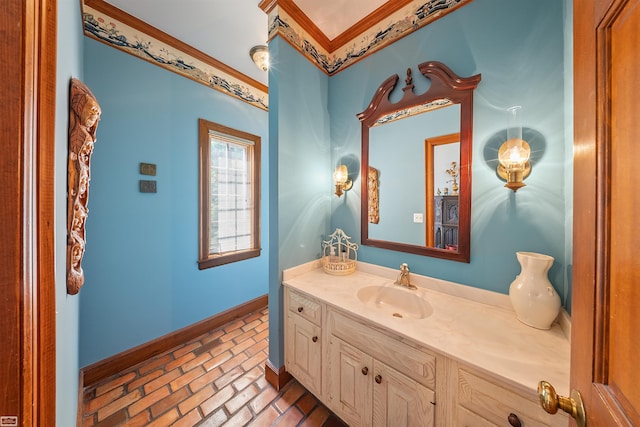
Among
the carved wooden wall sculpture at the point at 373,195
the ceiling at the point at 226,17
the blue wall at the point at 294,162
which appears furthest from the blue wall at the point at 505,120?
the blue wall at the point at 294,162

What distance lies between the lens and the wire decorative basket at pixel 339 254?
64.6 inches

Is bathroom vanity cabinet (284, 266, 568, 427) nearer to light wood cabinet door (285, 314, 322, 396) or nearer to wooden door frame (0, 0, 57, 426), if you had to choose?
light wood cabinet door (285, 314, 322, 396)

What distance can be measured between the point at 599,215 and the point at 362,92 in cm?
164

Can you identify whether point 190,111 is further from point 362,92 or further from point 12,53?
point 12,53

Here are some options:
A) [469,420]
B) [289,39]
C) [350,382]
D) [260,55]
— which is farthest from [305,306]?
[260,55]

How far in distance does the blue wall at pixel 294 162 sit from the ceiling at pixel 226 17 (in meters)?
0.32

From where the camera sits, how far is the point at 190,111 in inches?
77.3

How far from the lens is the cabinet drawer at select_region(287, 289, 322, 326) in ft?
4.26

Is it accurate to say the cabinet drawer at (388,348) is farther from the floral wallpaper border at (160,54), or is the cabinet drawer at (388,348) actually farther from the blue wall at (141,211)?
the floral wallpaper border at (160,54)

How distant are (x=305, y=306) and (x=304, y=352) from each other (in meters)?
0.31

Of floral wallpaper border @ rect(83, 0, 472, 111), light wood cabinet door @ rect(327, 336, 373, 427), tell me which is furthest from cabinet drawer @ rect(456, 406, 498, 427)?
floral wallpaper border @ rect(83, 0, 472, 111)

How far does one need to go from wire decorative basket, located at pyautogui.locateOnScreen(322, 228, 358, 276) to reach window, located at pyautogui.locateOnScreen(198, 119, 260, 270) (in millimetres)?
1110

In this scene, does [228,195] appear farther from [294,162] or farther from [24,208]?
[24,208]

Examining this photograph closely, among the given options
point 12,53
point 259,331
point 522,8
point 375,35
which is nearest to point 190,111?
point 375,35
